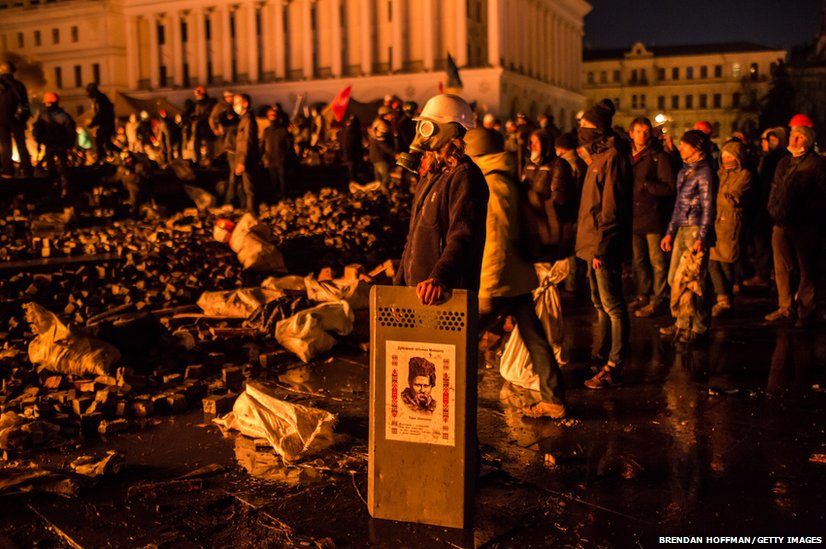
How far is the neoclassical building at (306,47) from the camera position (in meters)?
62.9

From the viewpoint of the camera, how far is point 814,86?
275 feet

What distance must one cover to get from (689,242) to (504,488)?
4.43 m

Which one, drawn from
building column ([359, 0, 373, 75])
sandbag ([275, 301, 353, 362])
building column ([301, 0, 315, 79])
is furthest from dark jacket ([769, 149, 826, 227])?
building column ([301, 0, 315, 79])

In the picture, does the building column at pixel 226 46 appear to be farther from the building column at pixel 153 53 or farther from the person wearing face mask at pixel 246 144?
the person wearing face mask at pixel 246 144

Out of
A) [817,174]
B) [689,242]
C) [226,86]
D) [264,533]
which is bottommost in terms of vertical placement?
[264,533]

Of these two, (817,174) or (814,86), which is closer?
(817,174)

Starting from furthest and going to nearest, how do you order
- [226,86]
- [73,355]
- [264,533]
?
[226,86] < [73,355] < [264,533]

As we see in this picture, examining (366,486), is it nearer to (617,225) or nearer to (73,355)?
(617,225)

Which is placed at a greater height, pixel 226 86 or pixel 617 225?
pixel 226 86

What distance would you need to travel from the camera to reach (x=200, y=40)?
7144 cm

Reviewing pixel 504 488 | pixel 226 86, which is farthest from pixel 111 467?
pixel 226 86

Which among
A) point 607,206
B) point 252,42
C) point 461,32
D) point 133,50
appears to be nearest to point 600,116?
point 607,206

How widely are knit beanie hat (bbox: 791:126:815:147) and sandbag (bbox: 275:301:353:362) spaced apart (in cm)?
523

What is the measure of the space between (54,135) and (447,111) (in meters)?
15.5
